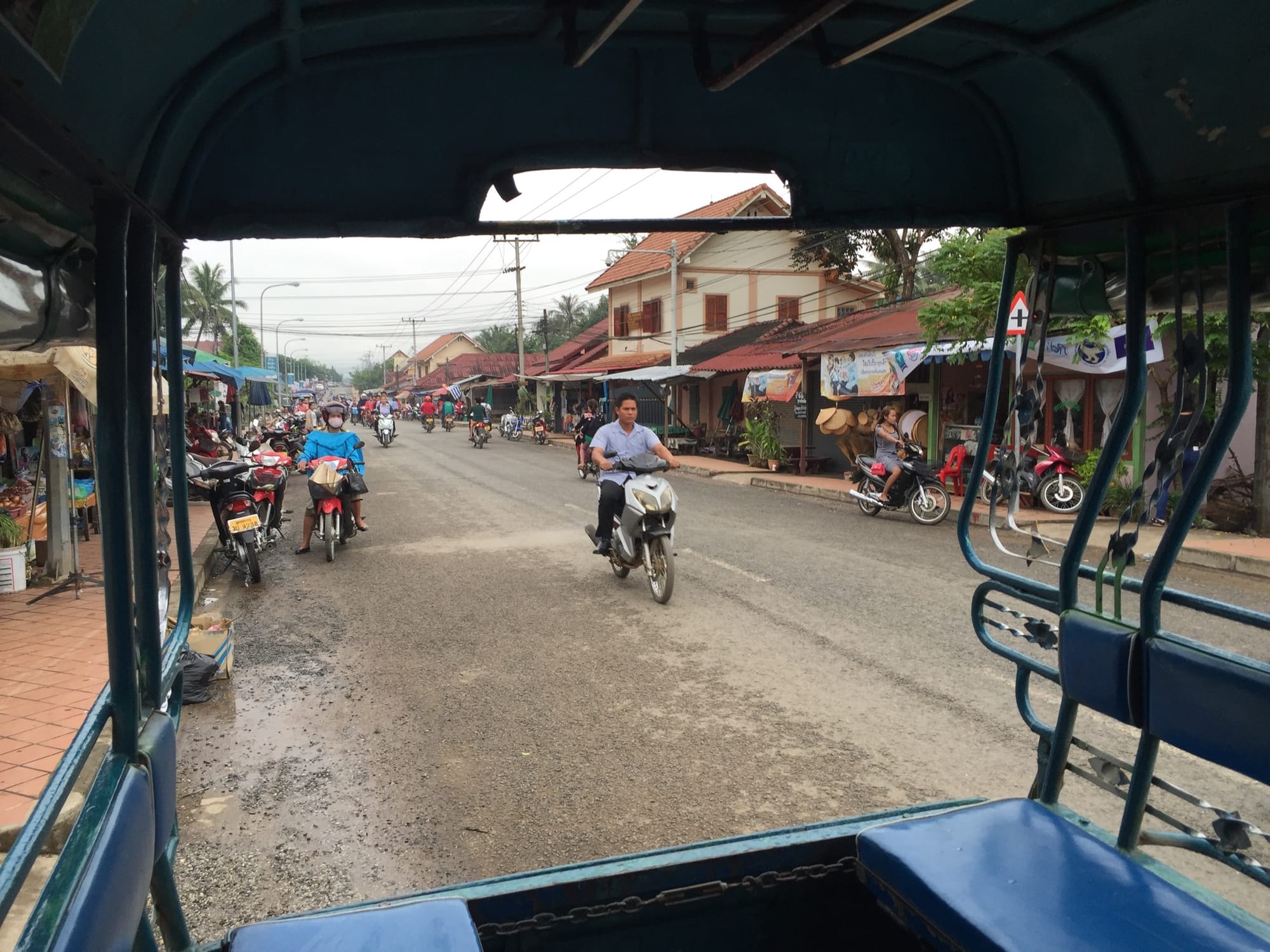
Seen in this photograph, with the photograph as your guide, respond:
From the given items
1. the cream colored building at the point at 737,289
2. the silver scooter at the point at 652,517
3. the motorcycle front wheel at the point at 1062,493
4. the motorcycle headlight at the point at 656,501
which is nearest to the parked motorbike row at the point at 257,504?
the silver scooter at the point at 652,517

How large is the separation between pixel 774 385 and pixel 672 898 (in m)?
16.4

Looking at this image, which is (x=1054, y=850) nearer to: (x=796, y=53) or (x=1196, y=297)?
(x=1196, y=297)

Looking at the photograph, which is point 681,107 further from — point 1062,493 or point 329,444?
point 1062,493

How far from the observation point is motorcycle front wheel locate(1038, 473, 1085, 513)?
11.3 meters

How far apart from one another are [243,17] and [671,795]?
3.13 metres

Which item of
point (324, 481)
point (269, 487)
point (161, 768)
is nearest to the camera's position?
point (161, 768)

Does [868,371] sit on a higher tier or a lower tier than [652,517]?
higher

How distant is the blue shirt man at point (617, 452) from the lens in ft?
23.8

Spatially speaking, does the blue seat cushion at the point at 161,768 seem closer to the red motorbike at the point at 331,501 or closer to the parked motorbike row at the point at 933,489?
the red motorbike at the point at 331,501

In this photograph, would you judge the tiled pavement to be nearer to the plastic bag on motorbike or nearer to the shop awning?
the plastic bag on motorbike

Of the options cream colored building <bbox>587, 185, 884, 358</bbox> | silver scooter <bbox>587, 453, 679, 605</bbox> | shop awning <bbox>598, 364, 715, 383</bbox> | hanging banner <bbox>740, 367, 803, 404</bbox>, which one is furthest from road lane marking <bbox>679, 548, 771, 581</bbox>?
cream colored building <bbox>587, 185, 884, 358</bbox>

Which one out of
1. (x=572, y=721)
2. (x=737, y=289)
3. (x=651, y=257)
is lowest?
(x=572, y=721)

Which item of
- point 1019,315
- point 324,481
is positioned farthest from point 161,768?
point 324,481

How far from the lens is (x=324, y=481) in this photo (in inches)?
346
